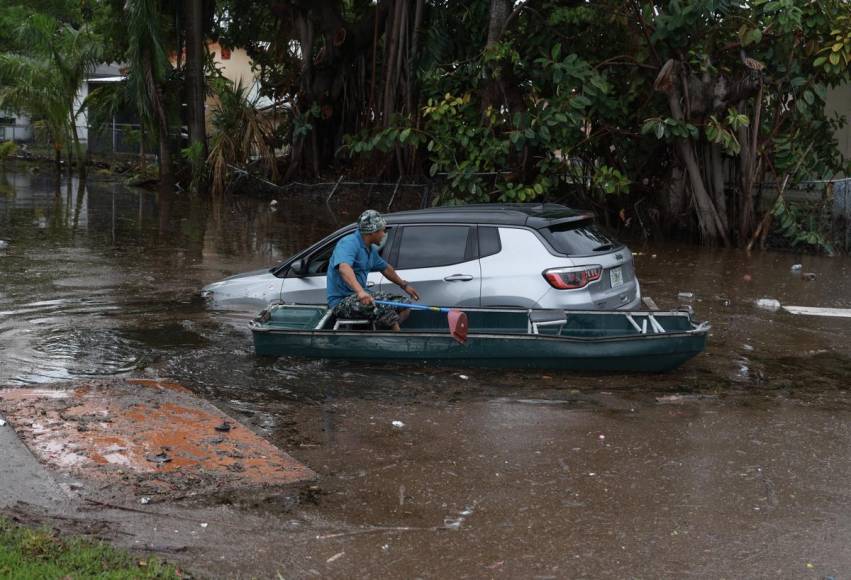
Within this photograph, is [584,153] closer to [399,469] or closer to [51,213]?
[51,213]

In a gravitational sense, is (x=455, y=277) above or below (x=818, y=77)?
below

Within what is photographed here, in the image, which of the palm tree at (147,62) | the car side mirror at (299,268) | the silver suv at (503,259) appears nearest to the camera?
the silver suv at (503,259)

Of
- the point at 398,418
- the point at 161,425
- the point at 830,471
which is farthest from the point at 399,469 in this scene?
the point at 830,471

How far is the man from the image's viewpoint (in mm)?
9250

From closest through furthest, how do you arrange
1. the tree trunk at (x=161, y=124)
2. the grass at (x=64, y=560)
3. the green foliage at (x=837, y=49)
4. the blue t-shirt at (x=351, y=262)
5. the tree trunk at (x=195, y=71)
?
the grass at (x=64, y=560), the blue t-shirt at (x=351, y=262), the green foliage at (x=837, y=49), the tree trunk at (x=161, y=124), the tree trunk at (x=195, y=71)

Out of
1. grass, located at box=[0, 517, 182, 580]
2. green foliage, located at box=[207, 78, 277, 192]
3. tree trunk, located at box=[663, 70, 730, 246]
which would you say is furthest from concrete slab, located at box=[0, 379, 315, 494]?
green foliage, located at box=[207, 78, 277, 192]

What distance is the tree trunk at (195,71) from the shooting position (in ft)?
91.0

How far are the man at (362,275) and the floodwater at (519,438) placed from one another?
52cm

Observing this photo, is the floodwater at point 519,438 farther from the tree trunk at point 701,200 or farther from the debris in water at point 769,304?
the tree trunk at point 701,200

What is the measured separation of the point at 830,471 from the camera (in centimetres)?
677

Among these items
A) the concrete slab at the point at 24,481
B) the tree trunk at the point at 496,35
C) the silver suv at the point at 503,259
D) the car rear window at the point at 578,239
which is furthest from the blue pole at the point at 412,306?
the tree trunk at the point at 496,35

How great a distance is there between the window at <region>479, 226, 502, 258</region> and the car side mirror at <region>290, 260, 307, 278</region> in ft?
6.69

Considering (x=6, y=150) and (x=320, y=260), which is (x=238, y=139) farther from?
(x=320, y=260)

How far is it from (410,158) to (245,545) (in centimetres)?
1899
